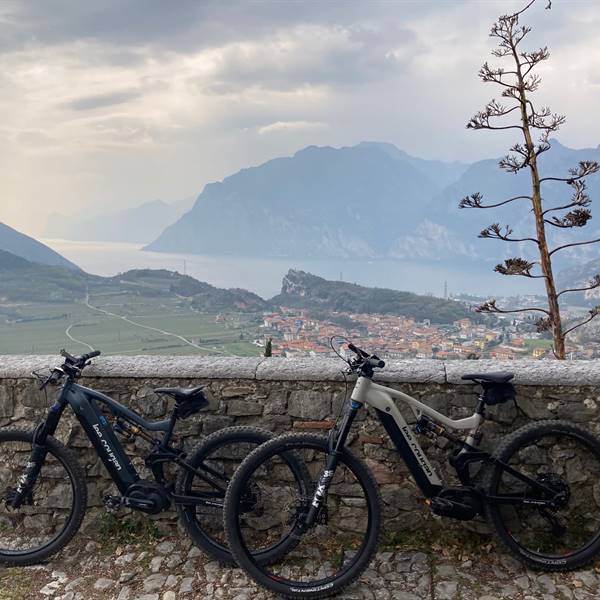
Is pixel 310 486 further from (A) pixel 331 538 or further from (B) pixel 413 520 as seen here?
(B) pixel 413 520

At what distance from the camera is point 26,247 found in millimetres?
89875

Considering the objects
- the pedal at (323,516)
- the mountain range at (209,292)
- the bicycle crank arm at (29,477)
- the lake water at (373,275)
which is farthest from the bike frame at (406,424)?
the lake water at (373,275)

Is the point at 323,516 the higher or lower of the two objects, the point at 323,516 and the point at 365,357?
the lower

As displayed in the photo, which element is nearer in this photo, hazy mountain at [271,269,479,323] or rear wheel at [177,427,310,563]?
rear wheel at [177,427,310,563]

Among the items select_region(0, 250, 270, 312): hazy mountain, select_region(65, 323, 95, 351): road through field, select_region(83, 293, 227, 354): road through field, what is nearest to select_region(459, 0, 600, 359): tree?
select_region(83, 293, 227, 354): road through field

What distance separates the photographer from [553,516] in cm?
343

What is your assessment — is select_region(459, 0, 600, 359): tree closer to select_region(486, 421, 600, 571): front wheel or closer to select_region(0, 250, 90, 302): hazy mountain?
select_region(486, 421, 600, 571): front wheel

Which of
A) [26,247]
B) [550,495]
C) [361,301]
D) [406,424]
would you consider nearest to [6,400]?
[406,424]

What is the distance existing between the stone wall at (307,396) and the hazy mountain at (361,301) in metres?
19.9

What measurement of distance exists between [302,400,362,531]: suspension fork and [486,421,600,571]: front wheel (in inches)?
34.6

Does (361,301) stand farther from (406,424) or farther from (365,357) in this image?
(365,357)

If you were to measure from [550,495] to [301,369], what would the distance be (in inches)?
64.3

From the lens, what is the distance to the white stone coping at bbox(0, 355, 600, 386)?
135 inches

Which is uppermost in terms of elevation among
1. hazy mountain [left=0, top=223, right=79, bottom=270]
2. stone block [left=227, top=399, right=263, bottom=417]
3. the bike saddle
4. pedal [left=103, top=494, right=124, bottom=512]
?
hazy mountain [left=0, top=223, right=79, bottom=270]
